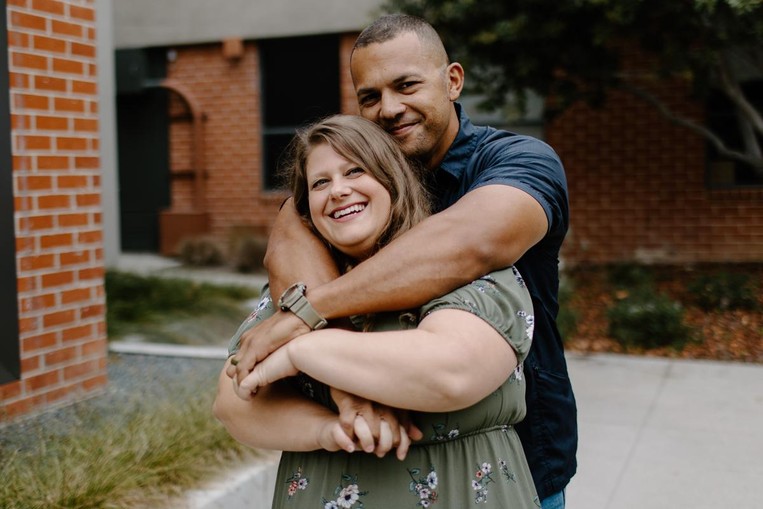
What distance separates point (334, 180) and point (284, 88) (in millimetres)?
11069

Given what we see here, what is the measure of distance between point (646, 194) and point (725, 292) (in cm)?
249

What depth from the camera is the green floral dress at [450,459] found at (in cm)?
175

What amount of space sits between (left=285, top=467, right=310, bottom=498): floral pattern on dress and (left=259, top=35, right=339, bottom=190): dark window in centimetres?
1076

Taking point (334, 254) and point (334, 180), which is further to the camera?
point (334, 254)

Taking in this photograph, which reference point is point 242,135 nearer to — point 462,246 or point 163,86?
point 163,86

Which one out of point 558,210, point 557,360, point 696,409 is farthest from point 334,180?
point 696,409

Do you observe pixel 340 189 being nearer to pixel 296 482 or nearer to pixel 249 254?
pixel 296 482

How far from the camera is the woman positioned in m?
1.64

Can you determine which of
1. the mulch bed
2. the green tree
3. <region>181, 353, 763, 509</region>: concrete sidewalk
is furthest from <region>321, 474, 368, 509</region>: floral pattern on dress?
the green tree

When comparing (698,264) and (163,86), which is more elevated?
(163,86)

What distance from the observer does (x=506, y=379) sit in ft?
5.82

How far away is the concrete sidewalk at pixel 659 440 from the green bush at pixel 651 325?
14.6 inches

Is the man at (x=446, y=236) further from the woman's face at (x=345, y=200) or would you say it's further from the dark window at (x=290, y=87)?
the dark window at (x=290, y=87)

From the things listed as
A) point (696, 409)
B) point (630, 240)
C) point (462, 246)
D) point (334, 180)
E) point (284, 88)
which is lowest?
point (696, 409)
